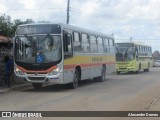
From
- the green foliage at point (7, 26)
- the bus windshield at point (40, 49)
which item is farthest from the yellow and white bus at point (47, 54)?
the green foliage at point (7, 26)

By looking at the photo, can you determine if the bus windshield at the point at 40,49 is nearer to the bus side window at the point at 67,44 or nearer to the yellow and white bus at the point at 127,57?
the bus side window at the point at 67,44

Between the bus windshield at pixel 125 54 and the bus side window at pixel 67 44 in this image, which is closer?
the bus side window at pixel 67 44

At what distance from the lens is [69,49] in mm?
19219

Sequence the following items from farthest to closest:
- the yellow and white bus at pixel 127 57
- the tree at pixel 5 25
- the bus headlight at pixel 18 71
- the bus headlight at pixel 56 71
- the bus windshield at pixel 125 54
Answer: the bus windshield at pixel 125 54
the yellow and white bus at pixel 127 57
the tree at pixel 5 25
the bus headlight at pixel 18 71
the bus headlight at pixel 56 71

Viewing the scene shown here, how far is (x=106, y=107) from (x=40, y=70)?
5621 millimetres

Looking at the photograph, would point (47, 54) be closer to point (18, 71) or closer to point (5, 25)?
point (18, 71)

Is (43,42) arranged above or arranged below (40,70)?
above

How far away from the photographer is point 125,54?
37250mm

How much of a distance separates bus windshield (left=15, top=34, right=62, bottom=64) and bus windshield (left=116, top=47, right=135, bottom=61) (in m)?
19.3

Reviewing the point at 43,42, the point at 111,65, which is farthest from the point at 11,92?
the point at 111,65

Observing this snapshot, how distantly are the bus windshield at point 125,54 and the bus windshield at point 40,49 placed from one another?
63.4 ft

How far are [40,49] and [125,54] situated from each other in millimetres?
19733

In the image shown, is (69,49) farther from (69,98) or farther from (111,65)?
(111,65)

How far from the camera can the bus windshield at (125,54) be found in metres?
37.2
